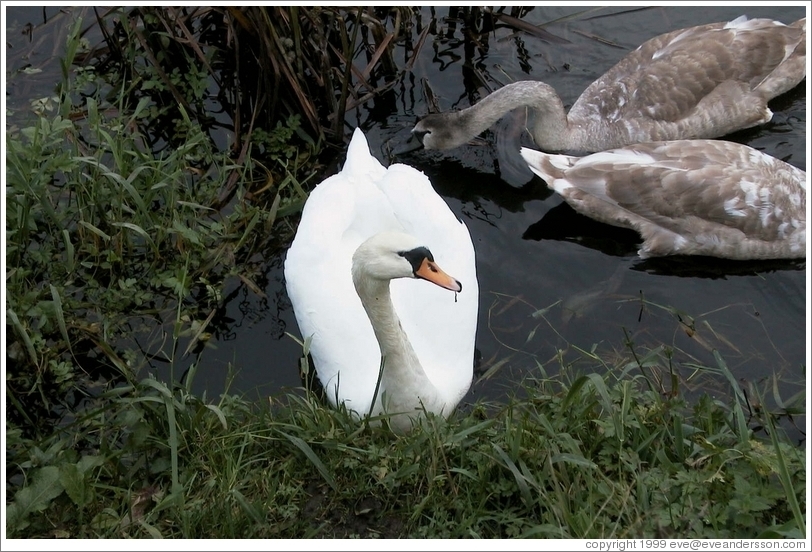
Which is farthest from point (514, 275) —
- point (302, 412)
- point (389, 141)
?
point (302, 412)

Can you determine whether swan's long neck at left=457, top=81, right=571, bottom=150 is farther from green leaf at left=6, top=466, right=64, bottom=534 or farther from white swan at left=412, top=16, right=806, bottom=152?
green leaf at left=6, top=466, right=64, bottom=534

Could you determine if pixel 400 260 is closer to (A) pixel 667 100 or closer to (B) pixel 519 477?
(B) pixel 519 477

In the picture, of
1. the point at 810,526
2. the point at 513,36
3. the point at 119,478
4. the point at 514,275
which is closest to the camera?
the point at 810,526

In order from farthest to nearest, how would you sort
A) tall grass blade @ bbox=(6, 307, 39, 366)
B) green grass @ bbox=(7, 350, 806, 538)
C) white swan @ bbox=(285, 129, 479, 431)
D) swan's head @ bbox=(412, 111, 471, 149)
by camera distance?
swan's head @ bbox=(412, 111, 471, 149) → tall grass blade @ bbox=(6, 307, 39, 366) → white swan @ bbox=(285, 129, 479, 431) → green grass @ bbox=(7, 350, 806, 538)

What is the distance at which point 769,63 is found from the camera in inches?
238

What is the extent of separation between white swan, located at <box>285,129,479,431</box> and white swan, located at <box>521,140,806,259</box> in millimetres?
1134

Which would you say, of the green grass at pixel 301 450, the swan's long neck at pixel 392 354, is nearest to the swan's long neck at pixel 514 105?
the green grass at pixel 301 450

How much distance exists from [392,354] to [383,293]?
0.30 m

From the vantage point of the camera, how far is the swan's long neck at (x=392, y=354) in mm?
3654

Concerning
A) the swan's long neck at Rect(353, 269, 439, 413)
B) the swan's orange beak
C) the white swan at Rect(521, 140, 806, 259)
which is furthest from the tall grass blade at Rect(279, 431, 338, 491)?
the white swan at Rect(521, 140, 806, 259)

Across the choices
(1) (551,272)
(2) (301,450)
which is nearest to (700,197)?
(1) (551,272)

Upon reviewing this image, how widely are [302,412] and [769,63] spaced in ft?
14.1

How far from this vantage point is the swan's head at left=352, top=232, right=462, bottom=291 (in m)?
3.43

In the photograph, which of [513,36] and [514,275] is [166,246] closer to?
[514,275]
